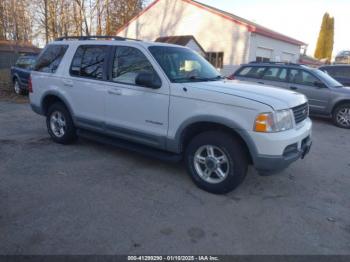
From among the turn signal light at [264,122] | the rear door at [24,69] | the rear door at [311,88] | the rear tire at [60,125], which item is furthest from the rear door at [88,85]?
the rear door at [24,69]

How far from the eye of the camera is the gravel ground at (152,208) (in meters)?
2.91

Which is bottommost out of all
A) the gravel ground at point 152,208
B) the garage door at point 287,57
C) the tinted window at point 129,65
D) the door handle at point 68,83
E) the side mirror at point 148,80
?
the gravel ground at point 152,208

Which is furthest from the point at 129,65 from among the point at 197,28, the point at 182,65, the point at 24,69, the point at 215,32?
the point at 197,28

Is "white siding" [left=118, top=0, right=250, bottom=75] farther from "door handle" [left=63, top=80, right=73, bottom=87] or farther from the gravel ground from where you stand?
"door handle" [left=63, top=80, right=73, bottom=87]

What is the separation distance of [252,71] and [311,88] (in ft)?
6.25

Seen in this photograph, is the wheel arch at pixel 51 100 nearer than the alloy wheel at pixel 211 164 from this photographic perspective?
No

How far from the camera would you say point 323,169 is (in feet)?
17.1

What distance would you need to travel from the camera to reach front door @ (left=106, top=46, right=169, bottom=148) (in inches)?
167

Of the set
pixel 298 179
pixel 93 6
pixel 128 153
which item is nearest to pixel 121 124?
pixel 128 153

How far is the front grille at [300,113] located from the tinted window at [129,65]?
1945 mm

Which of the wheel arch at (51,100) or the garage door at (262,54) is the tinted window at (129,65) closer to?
the wheel arch at (51,100)

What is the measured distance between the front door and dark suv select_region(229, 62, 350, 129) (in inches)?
186

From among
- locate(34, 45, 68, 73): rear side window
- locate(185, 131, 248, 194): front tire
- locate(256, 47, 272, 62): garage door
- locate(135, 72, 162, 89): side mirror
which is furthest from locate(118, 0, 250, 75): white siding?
locate(185, 131, 248, 194): front tire

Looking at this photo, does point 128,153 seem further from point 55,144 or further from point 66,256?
point 66,256
